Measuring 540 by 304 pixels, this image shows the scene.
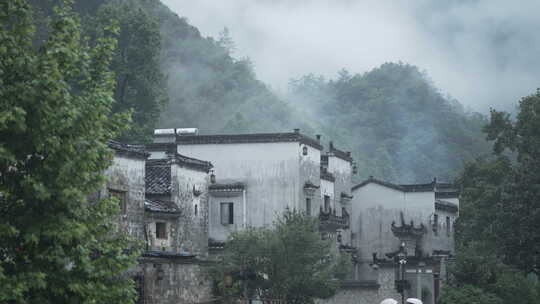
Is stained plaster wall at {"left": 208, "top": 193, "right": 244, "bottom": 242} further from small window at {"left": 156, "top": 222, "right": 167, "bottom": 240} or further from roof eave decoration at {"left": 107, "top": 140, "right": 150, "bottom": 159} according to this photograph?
roof eave decoration at {"left": 107, "top": 140, "right": 150, "bottom": 159}

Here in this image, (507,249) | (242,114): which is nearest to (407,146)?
(242,114)

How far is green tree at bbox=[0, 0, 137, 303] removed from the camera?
16375mm

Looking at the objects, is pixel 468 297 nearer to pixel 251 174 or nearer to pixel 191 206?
pixel 251 174

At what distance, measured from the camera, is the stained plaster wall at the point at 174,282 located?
37.6 m

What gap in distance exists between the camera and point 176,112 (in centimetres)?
9819

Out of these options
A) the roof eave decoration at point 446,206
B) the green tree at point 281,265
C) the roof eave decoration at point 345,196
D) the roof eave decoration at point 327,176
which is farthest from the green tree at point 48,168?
the roof eave decoration at point 446,206

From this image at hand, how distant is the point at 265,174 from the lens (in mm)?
52000

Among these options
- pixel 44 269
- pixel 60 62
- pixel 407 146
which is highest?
pixel 407 146

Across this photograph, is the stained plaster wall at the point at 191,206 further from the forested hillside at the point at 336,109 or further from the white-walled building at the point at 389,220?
the forested hillside at the point at 336,109

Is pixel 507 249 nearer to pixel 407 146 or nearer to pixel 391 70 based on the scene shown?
pixel 407 146

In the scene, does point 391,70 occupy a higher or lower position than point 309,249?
higher

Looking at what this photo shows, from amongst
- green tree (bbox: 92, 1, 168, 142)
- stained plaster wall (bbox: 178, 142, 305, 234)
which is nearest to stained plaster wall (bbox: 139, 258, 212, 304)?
stained plaster wall (bbox: 178, 142, 305, 234)

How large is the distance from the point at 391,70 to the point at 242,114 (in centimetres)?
3525

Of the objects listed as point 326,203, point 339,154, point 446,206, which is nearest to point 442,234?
point 446,206
